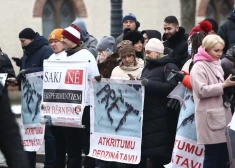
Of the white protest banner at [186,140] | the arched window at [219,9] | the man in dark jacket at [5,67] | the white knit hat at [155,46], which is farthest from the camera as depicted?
the arched window at [219,9]

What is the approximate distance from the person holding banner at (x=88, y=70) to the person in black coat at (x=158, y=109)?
0.78 metres

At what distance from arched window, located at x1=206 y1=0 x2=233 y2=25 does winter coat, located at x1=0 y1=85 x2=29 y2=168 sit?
22.4m

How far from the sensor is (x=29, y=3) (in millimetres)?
22312

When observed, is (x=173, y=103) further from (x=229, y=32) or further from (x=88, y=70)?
(x=229, y=32)

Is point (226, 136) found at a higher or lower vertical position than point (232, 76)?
lower

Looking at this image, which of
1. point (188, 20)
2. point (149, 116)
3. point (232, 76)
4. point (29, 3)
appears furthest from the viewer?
point (29, 3)

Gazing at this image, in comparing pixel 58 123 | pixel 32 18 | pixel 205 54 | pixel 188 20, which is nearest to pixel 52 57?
pixel 58 123

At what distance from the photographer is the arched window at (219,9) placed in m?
26.4

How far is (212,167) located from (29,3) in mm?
15250

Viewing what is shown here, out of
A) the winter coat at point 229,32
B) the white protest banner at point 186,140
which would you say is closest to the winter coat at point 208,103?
the white protest banner at point 186,140

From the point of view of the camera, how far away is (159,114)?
27.7 feet

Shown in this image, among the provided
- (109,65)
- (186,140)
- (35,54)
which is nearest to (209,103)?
(186,140)

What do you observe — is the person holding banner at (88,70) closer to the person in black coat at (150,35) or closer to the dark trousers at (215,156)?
the person in black coat at (150,35)

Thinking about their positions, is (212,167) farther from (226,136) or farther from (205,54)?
(205,54)
